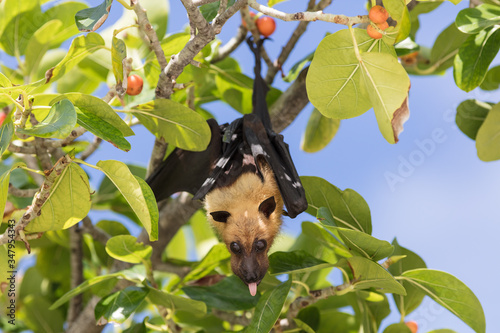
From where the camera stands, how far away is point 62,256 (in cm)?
470

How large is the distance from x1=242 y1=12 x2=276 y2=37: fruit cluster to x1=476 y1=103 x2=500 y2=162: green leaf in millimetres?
1773

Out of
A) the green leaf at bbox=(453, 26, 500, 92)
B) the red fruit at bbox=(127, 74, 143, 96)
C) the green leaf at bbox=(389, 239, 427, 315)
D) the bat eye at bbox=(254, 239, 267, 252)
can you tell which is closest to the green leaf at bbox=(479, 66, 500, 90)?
the green leaf at bbox=(453, 26, 500, 92)

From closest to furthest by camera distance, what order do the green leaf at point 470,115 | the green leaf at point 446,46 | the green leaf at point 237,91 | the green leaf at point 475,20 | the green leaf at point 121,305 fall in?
1. the green leaf at point 475,20
2. the green leaf at point 121,305
3. the green leaf at point 470,115
4. the green leaf at point 446,46
5. the green leaf at point 237,91

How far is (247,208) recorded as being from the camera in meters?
3.37

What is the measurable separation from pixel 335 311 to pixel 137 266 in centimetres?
147

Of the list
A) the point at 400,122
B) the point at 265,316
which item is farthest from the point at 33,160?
the point at 400,122

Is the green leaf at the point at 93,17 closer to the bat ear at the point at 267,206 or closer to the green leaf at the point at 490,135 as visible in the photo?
the bat ear at the point at 267,206

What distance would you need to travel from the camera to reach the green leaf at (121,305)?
3094 mm

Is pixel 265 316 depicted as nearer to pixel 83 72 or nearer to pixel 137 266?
pixel 137 266

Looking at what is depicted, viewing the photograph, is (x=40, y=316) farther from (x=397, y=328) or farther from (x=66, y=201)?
(x=397, y=328)

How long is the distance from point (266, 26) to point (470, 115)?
65.8 inches

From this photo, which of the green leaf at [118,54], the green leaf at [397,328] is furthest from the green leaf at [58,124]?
the green leaf at [397,328]

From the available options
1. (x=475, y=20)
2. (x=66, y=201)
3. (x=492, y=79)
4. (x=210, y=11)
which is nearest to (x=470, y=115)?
(x=492, y=79)

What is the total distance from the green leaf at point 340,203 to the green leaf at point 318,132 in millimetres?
1465
